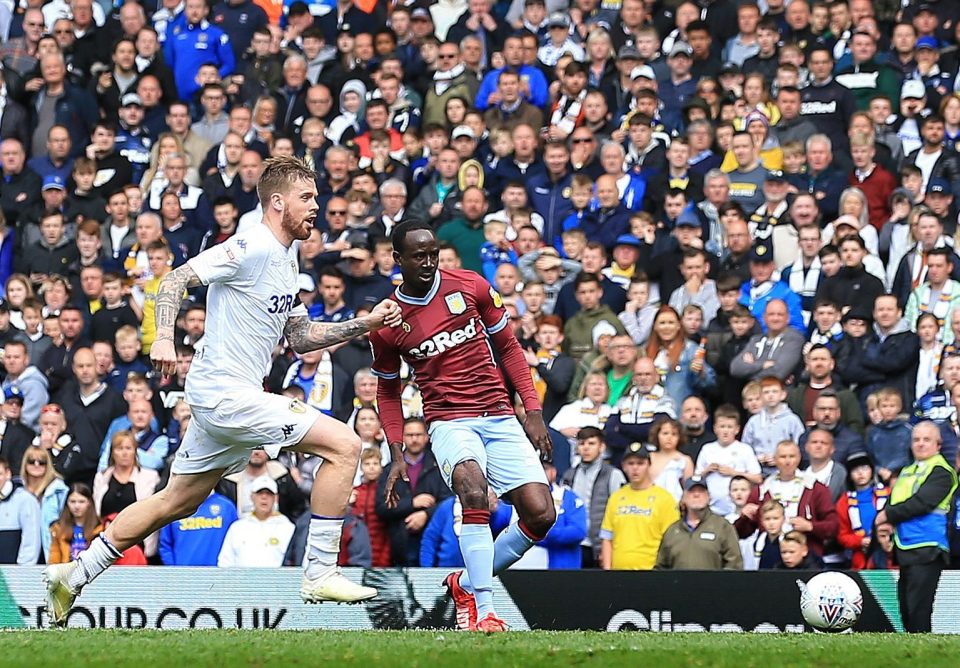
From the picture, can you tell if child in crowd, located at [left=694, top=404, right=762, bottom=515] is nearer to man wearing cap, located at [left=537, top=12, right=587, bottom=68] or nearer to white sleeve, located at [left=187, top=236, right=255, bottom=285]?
white sleeve, located at [left=187, top=236, right=255, bottom=285]

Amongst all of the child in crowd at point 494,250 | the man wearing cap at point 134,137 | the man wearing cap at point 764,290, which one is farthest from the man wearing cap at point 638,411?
the man wearing cap at point 134,137

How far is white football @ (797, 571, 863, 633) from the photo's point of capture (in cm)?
1173

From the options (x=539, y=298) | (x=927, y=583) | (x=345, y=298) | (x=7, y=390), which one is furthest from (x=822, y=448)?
(x=7, y=390)

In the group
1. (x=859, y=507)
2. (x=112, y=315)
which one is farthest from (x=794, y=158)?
(x=112, y=315)

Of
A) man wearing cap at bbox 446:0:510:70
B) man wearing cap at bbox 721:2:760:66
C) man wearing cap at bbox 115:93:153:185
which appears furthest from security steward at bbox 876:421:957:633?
man wearing cap at bbox 115:93:153:185

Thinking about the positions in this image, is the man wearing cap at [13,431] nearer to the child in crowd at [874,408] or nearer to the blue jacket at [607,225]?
the blue jacket at [607,225]

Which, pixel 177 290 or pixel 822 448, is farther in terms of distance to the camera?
pixel 822 448

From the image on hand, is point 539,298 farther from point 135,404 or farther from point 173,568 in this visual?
point 173,568

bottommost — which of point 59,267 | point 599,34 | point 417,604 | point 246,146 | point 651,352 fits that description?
point 417,604

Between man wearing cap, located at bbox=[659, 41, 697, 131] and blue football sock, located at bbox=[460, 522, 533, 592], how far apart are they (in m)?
9.03

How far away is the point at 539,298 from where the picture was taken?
16.8 meters

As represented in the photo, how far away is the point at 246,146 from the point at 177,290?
1048 cm

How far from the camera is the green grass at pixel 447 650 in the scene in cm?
825

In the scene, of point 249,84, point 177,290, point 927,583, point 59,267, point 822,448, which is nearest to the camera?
point 177,290
